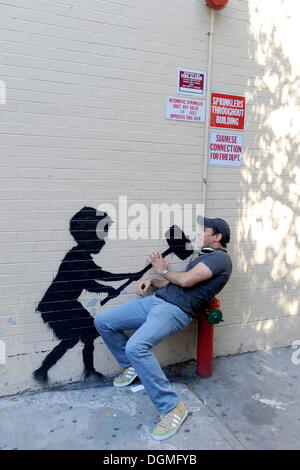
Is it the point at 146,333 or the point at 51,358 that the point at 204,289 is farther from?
the point at 51,358

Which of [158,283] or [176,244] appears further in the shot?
[176,244]

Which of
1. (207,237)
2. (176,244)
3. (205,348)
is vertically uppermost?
(207,237)

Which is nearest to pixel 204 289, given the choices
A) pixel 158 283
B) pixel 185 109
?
pixel 158 283

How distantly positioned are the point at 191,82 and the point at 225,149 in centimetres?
73

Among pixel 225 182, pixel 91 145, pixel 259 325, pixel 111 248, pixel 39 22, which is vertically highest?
pixel 39 22

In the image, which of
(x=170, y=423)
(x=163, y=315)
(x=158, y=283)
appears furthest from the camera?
(x=158, y=283)

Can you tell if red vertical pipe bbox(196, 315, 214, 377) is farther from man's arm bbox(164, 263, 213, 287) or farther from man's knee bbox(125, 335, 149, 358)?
man's knee bbox(125, 335, 149, 358)

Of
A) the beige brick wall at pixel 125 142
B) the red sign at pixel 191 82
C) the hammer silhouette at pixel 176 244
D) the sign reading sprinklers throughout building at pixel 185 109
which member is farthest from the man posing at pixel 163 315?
the red sign at pixel 191 82

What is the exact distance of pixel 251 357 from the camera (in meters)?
4.15

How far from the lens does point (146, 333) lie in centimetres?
298

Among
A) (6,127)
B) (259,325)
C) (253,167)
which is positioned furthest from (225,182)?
(6,127)

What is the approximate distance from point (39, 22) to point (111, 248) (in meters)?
1.95
